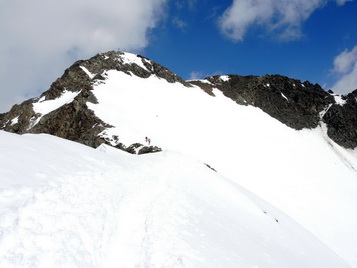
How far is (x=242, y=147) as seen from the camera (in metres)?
41.4

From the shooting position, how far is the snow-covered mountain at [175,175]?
7797mm

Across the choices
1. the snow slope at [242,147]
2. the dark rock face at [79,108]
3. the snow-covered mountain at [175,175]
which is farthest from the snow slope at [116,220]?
the dark rock face at [79,108]

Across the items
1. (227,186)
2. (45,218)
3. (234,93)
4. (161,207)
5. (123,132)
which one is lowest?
(45,218)

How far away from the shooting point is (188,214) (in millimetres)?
11625

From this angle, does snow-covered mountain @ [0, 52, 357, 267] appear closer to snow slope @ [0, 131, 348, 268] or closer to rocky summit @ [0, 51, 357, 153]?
snow slope @ [0, 131, 348, 268]

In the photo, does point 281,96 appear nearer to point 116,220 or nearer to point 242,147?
point 242,147

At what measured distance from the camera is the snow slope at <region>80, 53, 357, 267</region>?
1213 inches

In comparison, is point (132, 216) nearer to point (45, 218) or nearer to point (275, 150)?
point (45, 218)

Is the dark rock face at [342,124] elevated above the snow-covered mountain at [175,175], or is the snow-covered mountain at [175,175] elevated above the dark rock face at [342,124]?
the dark rock face at [342,124]

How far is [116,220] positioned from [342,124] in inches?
3327

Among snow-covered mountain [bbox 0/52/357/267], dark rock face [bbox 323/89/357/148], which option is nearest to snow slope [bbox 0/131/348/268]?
snow-covered mountain [bbox 0/52/357/267]

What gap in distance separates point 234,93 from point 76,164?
6257 cm

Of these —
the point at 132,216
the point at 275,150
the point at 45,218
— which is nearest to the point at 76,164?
the point at 132,216

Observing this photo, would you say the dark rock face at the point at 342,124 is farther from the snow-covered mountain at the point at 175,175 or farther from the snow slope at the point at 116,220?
the snow slope at the point at 116,220
